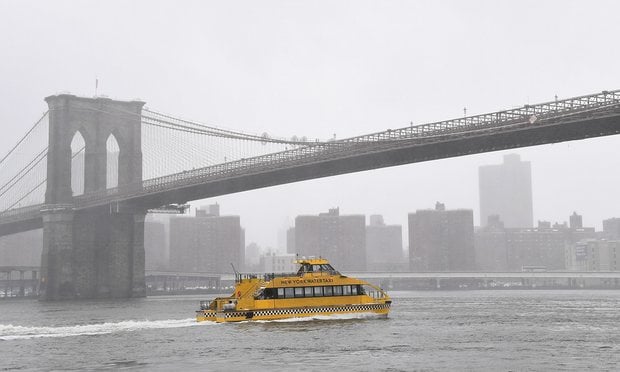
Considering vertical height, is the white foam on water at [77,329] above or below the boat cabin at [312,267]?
below

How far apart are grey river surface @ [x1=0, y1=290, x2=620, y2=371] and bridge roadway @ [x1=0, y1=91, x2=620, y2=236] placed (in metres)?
16.8

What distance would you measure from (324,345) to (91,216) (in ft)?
227

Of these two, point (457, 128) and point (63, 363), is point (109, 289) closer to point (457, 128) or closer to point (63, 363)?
point (457, 128)

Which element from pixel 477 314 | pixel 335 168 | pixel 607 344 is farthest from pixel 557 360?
pixel 335 168

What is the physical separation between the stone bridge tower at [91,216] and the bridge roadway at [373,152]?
238cm

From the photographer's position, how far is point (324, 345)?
131 ft

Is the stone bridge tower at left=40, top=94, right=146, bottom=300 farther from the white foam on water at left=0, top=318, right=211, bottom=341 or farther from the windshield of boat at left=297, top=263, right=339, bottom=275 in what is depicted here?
the windshield of boat at left=297, top=263, right=339, bottom=275

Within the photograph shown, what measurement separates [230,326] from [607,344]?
21.3 m

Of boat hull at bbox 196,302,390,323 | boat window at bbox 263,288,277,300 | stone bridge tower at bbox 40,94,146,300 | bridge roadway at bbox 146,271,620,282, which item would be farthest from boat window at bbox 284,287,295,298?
bridge roadway at bbox 146,271,620,282

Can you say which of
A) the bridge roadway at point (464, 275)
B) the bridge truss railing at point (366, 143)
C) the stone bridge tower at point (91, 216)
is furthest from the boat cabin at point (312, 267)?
the bridge roadway at point (464, 275)

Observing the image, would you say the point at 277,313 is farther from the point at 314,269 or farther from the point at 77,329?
the point at 77,329

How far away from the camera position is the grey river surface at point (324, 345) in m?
33.9

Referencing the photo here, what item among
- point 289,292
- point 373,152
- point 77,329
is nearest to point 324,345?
point 289,292

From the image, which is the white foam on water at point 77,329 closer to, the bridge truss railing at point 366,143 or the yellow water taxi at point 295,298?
the yellow water taxi at point 295,298
